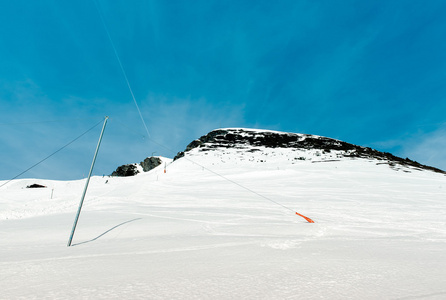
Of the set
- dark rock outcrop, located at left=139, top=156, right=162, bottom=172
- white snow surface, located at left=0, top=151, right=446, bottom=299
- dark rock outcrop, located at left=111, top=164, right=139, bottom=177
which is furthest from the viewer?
dark rock outcrop, located at left=139, top=156, right=162, bottom=172

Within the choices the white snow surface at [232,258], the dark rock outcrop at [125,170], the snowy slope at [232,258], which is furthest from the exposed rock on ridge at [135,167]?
the snowy slope at [232,258]

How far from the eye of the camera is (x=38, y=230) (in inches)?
278

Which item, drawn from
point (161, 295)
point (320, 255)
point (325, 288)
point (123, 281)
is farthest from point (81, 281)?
point (320, 255)

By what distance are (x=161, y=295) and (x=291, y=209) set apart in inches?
334

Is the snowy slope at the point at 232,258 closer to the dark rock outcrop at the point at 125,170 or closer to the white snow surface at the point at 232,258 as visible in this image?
the white snow surface at the point at 232,258

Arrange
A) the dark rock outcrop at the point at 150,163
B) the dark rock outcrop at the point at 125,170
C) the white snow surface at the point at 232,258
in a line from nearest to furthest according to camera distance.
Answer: the white snow surface at the point at 232,258
the dark rock outcrop at the point at 125,170
the dark rock outcrop at the point at 150,163

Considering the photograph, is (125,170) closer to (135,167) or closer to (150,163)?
(135,167)

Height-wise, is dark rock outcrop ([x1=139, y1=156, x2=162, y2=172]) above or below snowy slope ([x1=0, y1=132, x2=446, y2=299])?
above

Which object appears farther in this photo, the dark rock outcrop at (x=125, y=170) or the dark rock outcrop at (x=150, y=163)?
the dark rock outcrop at (x=150, y=163)

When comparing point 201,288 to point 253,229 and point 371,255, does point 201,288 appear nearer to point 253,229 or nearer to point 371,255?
point 371,255

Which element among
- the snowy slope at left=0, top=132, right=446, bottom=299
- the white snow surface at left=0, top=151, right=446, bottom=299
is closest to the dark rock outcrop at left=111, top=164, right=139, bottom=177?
the white snow surface at left=0, top=151, right=446, bottom=299

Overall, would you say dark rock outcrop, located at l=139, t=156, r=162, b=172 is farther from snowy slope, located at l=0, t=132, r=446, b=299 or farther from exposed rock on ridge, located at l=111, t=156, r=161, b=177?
snowy slope, located at l=0, t=132, r=446, b=299

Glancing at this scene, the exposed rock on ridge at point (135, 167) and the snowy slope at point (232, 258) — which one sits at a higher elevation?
the exposed rock on ridge at point (135, 167)

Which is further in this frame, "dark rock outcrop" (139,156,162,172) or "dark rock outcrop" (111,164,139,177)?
"dark rock outcrop" (139,156,162,172)
